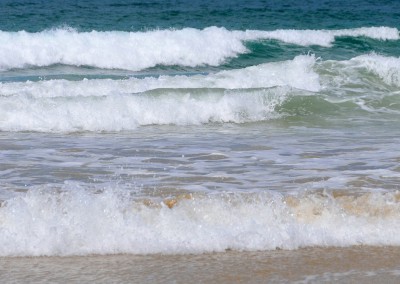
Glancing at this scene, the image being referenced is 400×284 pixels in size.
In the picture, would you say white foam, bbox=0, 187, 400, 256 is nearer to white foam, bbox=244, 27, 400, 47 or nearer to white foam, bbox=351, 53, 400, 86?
white foam, bbox=351, 53, 400, 86

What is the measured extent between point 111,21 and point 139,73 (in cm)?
795

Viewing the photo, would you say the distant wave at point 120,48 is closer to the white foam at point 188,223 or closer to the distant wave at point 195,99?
the distant wave at point 195,99

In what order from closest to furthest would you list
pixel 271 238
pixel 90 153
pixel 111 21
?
pixel 271 238
pixel 90 153
pixel 111 21

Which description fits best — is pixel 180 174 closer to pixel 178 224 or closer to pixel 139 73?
pixel 178 224

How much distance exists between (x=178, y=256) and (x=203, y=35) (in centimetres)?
1533

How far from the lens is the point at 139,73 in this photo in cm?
1611

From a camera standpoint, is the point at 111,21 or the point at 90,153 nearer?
the point at 90,153

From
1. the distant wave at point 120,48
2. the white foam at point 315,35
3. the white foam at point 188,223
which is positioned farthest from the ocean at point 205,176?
the white foam at point 315,35

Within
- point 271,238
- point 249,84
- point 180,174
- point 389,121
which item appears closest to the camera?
point 271,238

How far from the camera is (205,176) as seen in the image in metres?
5.74

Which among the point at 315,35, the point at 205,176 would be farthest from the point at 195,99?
the point at 315,35

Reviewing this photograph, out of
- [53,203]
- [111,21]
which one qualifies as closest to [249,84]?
[53,203]

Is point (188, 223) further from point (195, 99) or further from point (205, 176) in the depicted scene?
point (195, 99)

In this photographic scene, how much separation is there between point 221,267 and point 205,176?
1.70 m
